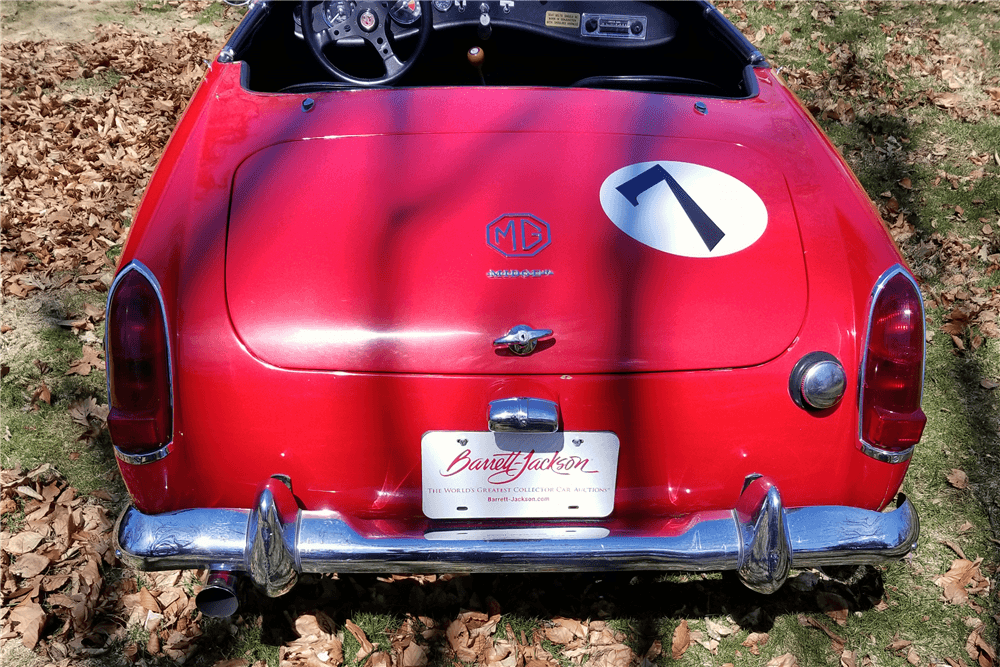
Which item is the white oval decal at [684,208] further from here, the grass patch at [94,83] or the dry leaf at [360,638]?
the grass patch at [94,83]

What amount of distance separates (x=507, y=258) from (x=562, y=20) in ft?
6.10

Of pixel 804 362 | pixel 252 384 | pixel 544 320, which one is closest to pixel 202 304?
pixel 252 384

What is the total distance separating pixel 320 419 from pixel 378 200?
0.62 meters

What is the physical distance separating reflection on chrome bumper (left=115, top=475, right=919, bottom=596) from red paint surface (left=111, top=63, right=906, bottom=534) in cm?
7

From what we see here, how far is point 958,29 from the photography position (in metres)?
6.14

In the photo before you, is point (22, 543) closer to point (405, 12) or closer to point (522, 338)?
point (522, 338)

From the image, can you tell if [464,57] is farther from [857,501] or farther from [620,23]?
[857,501]

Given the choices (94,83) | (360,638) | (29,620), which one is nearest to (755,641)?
(360,638)

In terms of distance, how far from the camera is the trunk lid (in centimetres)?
182

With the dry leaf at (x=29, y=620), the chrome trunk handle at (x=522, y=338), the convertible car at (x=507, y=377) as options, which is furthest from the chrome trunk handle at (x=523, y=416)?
the dry leaf at (x=29, y=620)

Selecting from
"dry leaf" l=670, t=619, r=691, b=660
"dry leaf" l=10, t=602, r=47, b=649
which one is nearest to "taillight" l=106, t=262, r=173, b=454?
"dry leaf" l=10, t=602, r=47, b=649

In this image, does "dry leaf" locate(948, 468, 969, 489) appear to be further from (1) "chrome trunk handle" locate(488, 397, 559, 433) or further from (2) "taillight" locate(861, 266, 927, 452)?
(1) "chrome trunk handle" locate(488, 397, 559, 433)

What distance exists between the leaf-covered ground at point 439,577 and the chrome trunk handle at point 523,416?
3.38 ft

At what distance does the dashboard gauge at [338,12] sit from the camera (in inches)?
122
